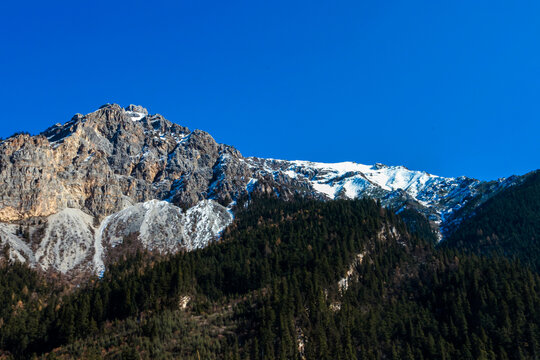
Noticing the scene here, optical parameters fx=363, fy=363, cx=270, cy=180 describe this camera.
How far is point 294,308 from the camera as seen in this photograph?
104 m

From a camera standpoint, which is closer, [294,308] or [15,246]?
[294,308]

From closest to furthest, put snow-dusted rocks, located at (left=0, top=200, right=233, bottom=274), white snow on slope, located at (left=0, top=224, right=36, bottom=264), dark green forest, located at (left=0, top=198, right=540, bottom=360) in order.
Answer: dark green forest, located at (left=0, top=198, right=540, bottom=360), white snow on slope, located at (left=0, top=224, right=36, bottom=264), snow-dusted rocks, located at (left=0, top=200, right=233, bottom=274)

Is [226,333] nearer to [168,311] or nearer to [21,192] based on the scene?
[168,311]

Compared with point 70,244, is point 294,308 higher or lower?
lower

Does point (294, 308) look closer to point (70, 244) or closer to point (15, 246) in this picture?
→ point (70, 244)

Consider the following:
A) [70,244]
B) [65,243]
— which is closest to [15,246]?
Answer: [65,243]

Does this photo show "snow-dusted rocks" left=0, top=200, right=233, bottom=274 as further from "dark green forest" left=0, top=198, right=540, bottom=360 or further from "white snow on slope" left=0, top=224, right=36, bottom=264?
"dark green forest" left=0, top=198, right=540, bottom=360

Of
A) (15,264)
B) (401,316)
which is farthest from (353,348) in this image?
(15,264)

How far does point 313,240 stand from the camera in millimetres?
153500

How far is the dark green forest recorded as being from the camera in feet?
302

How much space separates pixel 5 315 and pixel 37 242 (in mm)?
65650

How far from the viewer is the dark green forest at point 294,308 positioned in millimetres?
92188

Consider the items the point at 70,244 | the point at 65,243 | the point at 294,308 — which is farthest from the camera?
the point at 70,244

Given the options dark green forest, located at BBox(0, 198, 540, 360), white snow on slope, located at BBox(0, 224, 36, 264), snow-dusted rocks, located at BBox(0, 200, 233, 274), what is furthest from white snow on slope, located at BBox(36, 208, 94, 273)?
dark green forest, located at BBox(0, 198, 540, 360)
